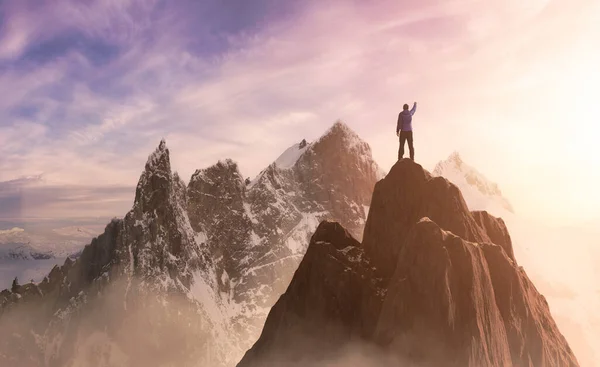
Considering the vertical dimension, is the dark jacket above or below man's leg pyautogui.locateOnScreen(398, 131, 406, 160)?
above

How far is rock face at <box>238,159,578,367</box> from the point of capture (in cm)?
4431

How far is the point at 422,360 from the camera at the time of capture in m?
43.4

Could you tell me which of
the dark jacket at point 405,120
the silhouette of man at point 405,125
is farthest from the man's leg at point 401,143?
the dark jacket at point 405,120

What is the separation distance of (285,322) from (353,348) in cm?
954

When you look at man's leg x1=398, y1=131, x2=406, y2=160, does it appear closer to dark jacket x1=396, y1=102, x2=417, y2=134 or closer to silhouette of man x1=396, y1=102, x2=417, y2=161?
silhouette of man x1=396, y1=102, x2=417, y2=161

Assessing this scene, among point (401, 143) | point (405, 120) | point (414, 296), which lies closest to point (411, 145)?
point (401, 143)

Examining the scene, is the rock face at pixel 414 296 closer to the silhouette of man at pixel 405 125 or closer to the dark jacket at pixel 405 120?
the silhouette of man at pixel 405 125

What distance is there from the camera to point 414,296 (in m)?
45.6

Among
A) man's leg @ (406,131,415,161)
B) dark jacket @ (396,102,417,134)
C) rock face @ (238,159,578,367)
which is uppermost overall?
dark jacket @ (396,102,417,134)

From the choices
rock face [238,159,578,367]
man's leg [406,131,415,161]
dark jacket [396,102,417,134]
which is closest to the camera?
rock face [238,159,578,367]

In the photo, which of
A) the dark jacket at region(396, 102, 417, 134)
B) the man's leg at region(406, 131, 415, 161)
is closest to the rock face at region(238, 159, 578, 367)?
the man's leg at region(406, 131, 415, 161)

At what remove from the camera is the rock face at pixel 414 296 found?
44.3m

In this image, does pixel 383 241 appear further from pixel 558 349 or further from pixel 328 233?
pixel 558 349

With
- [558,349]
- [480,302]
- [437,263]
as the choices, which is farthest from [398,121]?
[558,349]
